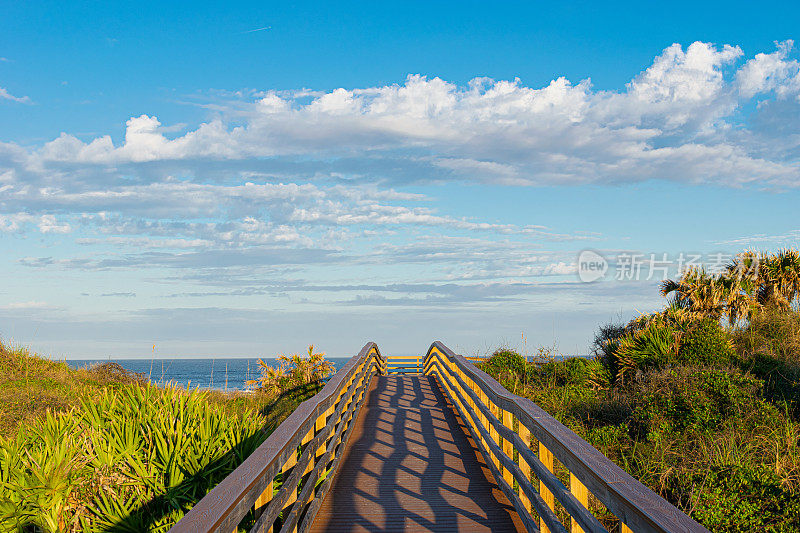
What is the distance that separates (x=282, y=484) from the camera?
4.59 m

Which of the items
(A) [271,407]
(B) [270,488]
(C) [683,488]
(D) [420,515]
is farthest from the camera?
(A) [271,407]

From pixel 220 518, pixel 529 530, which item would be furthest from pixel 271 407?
pixel 220 518

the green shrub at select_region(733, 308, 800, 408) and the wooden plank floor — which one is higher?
the green shrub at select_region(733, 308, 800, 408)

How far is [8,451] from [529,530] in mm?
5236

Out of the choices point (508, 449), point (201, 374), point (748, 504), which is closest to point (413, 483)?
point (508, 449)

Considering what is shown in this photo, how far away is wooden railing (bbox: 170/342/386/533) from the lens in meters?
2.85

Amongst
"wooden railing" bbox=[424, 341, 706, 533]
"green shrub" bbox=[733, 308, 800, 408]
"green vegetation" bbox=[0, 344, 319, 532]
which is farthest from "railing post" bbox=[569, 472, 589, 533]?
"green shrub" bbox=[733, 308, 800, 408]

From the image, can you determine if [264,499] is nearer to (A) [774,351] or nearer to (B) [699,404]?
(B) [699,404]

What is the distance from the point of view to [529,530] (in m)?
4.55

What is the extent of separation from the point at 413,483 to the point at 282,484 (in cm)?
243

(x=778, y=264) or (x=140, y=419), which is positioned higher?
(x=778, y=264)

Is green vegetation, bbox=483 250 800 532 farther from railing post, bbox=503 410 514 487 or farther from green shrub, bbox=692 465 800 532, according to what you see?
railing post, bbox=503 410 514 487

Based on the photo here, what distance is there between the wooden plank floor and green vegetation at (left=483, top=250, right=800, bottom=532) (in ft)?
6.22

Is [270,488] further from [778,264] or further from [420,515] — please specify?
[778,264]
